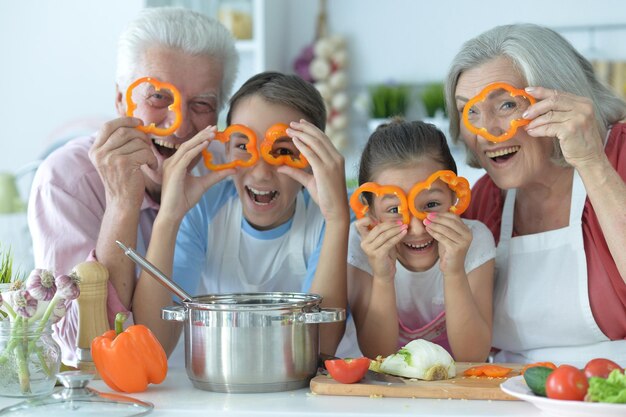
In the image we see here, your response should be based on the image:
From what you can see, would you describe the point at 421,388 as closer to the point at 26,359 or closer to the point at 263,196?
the point at 26,359

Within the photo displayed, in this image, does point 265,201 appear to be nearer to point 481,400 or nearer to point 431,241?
point 431,241

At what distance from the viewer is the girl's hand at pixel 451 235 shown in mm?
1881

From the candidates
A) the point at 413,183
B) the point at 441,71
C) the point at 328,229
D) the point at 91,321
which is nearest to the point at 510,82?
the point at 413,183

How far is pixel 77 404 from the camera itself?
55.9 inches

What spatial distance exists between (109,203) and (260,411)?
0.86 metres

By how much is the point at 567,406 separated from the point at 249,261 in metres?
1.14

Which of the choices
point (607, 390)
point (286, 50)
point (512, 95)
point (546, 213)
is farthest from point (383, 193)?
point (286, 50)

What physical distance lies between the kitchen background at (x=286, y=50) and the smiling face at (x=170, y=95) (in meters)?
1.47

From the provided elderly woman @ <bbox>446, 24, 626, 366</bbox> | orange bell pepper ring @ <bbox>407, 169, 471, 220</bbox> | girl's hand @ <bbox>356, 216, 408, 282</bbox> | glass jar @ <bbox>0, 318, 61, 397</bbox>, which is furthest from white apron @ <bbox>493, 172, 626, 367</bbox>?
glass jar @ <bbox>0, 318, 61, 397</bbox>

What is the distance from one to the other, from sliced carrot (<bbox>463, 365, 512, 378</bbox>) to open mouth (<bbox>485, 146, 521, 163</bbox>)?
1.91 ft

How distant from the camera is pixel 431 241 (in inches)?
83.3

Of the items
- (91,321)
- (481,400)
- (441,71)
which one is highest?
(441,71)

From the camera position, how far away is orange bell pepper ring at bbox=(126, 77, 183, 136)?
209 cm

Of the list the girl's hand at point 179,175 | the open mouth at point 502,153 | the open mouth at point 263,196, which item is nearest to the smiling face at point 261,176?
the open mouth at point 263,196
